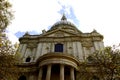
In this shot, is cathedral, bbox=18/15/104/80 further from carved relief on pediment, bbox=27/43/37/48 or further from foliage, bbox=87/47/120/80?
foliage, bbox=87/47/120/80

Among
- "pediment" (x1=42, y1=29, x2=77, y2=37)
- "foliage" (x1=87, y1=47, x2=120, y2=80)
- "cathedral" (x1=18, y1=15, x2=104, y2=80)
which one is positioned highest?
"pediment" (x1=42, y1=29, x2=77, y2=37)

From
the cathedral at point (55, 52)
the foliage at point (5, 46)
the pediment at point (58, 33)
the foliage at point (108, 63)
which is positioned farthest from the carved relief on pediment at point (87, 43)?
the foliage at point (5, 46)

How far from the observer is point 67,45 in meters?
31.3

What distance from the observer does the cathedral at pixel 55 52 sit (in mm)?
24564

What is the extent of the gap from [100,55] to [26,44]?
1775cm

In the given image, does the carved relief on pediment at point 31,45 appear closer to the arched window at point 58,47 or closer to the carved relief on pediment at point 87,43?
the arched window at point 58,47

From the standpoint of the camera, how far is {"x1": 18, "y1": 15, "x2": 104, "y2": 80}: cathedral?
2456 centimetres

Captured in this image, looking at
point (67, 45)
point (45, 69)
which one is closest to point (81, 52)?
point (67, 45)

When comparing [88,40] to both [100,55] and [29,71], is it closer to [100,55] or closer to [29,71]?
[29,71]

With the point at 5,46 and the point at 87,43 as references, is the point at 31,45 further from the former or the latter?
the point at 5,46

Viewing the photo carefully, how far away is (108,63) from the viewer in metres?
17.5

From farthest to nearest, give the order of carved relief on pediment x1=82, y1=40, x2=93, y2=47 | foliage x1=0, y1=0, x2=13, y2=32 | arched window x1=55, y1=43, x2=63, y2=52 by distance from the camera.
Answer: carved relief on pediment x1=82, y1=40, x2=93, y2=47 → arched window x1=55, y1=43, x2=63, y2=52 → foliage x1=0, y1=0, x2=13, y2=32

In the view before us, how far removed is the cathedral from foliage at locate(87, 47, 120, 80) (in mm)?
6455

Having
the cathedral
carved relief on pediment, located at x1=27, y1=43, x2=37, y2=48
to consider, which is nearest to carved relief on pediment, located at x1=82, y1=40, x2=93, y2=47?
the cathedral
